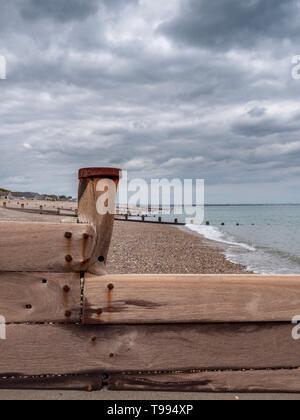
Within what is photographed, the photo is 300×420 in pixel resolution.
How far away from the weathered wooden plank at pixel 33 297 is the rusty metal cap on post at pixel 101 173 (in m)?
0.77

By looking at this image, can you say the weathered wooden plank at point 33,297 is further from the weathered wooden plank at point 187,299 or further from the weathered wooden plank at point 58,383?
the weathered wooden plank at point 58,383

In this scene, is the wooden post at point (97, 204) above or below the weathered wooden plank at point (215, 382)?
above

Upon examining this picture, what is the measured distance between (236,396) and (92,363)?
44.4 inches

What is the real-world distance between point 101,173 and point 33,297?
40.2 inches

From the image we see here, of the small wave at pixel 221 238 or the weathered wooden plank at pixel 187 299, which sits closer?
the weathered wooden plank at pixel 187 299

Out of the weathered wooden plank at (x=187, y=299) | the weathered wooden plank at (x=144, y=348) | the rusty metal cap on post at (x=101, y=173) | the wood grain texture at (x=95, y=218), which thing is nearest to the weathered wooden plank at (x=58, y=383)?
the weathered wooden plank at (x=144, y=348)

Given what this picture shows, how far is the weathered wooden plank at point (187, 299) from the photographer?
2.99 metres

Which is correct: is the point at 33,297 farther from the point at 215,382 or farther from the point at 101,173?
the point at 215,382

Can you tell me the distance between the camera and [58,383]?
9.98 feet

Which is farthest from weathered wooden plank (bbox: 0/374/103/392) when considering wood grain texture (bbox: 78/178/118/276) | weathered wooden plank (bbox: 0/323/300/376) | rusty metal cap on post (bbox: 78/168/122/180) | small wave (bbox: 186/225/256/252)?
small wave (bbox: 186/225/256/252)

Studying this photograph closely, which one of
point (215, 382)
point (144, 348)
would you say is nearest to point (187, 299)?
point (144, 348)

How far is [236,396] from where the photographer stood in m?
3.11
